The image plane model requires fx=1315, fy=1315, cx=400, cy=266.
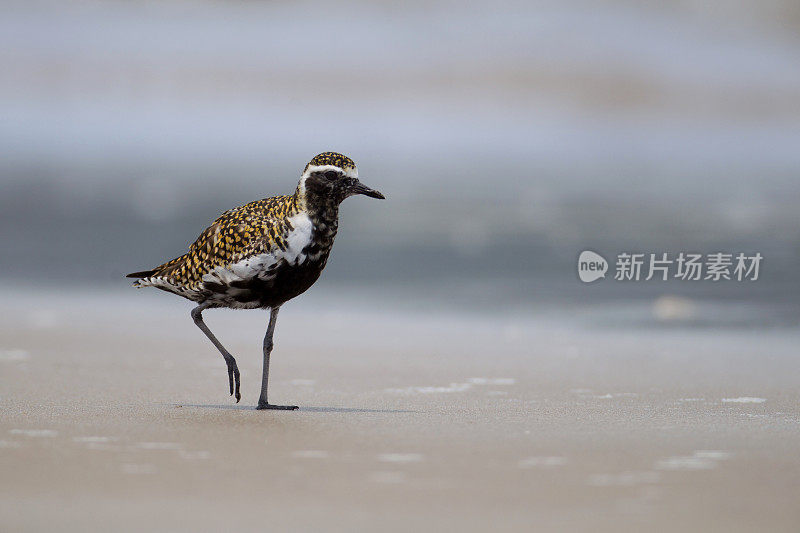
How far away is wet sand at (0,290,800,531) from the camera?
539 cm

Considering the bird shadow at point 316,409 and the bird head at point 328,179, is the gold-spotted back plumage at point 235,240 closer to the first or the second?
the bird head at point 328,179

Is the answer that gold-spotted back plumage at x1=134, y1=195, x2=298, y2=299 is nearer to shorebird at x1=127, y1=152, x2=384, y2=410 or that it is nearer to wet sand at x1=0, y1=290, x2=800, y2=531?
shorebird at x1=127, y1=152, x2=384, y2=410

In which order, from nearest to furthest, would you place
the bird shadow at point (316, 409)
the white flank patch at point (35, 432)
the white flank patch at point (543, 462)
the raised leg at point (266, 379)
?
1. the white flank patch at point (543, 462)
2. the white flank patch at point (35, 432)
3. the bird shadow at point (316, 409)
4. the raised leg at point (266, 379)

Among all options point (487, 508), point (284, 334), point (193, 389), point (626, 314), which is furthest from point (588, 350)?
point (487, 508)

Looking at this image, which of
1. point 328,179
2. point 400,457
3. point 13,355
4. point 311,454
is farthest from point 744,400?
point 13,355

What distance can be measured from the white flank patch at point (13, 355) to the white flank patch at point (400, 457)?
4.06 metres

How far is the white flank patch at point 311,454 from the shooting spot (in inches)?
247

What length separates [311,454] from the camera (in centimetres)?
634

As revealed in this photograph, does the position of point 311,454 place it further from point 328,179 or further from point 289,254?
point 328,179

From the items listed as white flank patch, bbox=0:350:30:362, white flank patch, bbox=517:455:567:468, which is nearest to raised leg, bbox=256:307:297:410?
white flank patch, bbox=517:455:567:468

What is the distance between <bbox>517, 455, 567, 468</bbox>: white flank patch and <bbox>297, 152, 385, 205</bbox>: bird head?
1945 millimetres

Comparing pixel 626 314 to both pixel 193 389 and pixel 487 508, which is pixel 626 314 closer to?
pixel 193 389

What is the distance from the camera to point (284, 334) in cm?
1089

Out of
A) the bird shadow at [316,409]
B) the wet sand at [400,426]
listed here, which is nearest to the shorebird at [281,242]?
the bird shadow at [316,409]
